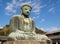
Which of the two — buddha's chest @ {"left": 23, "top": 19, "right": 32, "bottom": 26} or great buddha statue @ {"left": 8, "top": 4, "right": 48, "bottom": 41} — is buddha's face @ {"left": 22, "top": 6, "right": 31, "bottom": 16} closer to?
great buddha statue @ {"left": 8, "top": 4, "right": 48, "bottom": 41}

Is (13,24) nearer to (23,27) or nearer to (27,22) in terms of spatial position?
(23,27)

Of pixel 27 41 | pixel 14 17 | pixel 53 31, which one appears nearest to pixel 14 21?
pixel 14 17

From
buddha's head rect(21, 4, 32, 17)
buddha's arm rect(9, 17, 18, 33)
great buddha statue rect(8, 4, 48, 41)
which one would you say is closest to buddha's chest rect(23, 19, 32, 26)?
great buddha statue rect(8, 4, 48, 41)

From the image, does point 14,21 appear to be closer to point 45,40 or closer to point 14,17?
point 14,17

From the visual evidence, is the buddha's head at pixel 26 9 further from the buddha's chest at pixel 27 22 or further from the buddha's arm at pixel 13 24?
the buddha's arm at pixel 13 24

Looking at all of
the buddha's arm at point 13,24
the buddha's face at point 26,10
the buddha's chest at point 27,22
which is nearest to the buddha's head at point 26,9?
the buddha's face at point 26,10

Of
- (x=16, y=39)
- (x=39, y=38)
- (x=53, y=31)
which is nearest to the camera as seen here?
(x=16, y=39)

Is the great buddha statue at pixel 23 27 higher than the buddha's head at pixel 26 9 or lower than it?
lower

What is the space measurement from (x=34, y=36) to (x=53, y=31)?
8413 mm

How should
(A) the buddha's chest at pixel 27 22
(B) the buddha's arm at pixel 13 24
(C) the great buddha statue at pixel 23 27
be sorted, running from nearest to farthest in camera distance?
(C) the great buddha statue at pixel 23 27 → (B) the buddha's arm at pixel 13 24 → (A) the buddha's chest at pixel 27 22

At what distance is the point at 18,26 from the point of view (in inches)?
283

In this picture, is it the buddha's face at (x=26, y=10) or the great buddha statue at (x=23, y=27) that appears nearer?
the great buddha statue at (x=23, y=27)

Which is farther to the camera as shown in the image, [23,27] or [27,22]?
[27,22]

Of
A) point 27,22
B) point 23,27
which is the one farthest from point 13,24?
point 27,22
